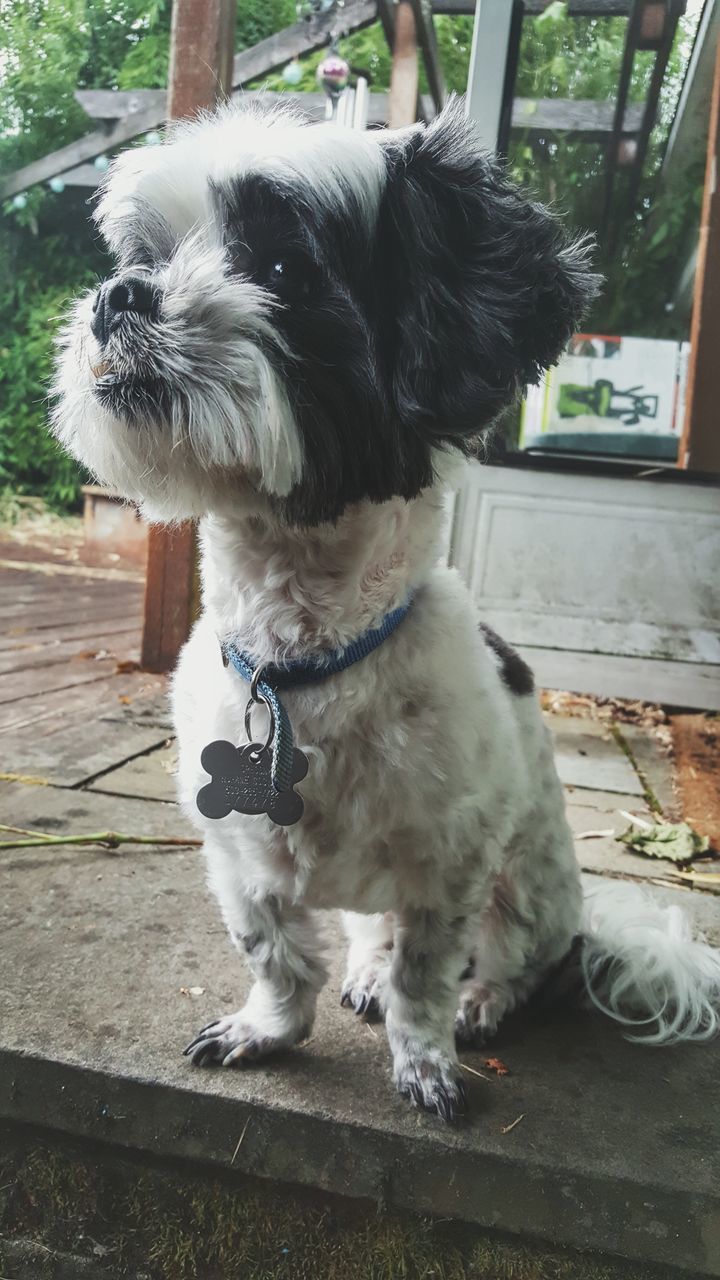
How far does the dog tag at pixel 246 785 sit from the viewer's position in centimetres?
115

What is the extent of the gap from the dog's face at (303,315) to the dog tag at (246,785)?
0.95ft

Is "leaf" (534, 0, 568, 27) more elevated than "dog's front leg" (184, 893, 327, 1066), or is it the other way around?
"leaf" (534, 0, 568, 27)

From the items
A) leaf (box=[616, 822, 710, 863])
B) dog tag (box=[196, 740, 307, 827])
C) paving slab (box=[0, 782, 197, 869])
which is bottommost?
leaf (box=[616, 822, 710, 863])

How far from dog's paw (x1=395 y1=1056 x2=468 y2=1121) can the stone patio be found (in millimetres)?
21

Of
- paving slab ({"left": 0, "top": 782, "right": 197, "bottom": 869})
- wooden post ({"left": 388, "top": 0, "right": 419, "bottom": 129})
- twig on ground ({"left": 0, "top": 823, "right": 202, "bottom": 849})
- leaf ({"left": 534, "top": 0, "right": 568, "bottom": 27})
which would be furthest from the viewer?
wooden post ({"left": 388, "top": 0, "right": 419, "bottom": 129})

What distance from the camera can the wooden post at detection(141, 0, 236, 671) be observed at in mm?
3078

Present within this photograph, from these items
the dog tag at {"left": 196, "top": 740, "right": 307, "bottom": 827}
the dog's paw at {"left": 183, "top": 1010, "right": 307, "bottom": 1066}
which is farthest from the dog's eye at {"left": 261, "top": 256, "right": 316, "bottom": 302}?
the dog's paw at {"left": 183, "top": 1010, "right": 307, "bottom": 1066}

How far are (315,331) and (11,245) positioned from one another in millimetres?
7449

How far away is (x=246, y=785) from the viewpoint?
1.16 metres

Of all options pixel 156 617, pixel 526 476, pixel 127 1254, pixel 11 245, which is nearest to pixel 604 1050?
pixel 127 1254

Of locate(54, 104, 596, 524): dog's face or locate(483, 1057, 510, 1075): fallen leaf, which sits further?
locate(483, 1057, 510, 1075): fallen leaf

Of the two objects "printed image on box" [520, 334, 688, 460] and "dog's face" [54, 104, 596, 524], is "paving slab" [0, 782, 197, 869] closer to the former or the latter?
"dog's face" [54, 104, 596, 524]

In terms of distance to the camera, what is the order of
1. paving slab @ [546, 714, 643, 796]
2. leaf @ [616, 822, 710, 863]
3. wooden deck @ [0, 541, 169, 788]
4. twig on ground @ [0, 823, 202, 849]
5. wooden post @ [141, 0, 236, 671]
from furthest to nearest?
wooden post @ [141, 0, 236, 671]
paving slab @ [546, 714, 643, 796]
wooden deck @ [0, 541, 169, 788]
leaf @ [616, 822, 710, 863]
twig on ground @ [0, 823, 202, 849]

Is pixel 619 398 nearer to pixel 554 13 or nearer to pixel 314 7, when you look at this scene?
pixel 554 13
